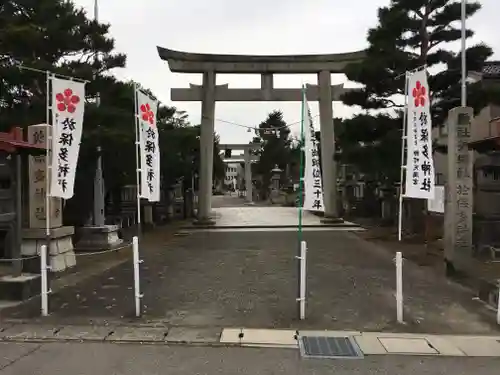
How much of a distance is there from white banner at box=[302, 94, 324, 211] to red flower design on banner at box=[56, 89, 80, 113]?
422 centimetres

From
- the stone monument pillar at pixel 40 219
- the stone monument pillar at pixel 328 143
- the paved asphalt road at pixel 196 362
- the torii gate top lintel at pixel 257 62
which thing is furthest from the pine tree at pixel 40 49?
the stone monument pillar at pixel 328 143

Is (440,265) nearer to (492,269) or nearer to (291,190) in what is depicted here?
(492,269)

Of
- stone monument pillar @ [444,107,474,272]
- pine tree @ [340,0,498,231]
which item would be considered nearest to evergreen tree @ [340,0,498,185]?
pine tree @ [340,0,498,231]

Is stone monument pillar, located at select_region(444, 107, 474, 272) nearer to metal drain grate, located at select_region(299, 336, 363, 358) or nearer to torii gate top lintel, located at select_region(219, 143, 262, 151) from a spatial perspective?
metal drain grate, located at select_region(299, 336, 363, 358)

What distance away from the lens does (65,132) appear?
9.34 m

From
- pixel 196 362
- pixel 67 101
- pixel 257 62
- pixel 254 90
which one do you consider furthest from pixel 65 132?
pixel 254 90

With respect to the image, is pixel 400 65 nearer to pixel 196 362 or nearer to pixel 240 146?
pixel 196 362

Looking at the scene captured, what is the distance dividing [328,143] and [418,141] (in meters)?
15.6

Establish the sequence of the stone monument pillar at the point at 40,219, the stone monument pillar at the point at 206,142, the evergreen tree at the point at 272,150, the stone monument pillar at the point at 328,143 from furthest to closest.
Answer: the evergreen tree at the point at 272,150 < the stone monument pillar at the point at 328,143 < the stone monument pillar at the point at 206,142 < the stone monument pillar at the point at 40,219

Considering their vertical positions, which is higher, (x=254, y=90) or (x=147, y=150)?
(x=254, y=90)

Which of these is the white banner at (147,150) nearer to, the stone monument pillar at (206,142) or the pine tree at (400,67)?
the pine tree at (400,67)

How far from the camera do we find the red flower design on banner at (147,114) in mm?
8281

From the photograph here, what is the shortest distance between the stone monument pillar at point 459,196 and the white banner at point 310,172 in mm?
4361

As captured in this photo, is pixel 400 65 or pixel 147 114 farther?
pixel 400 65
